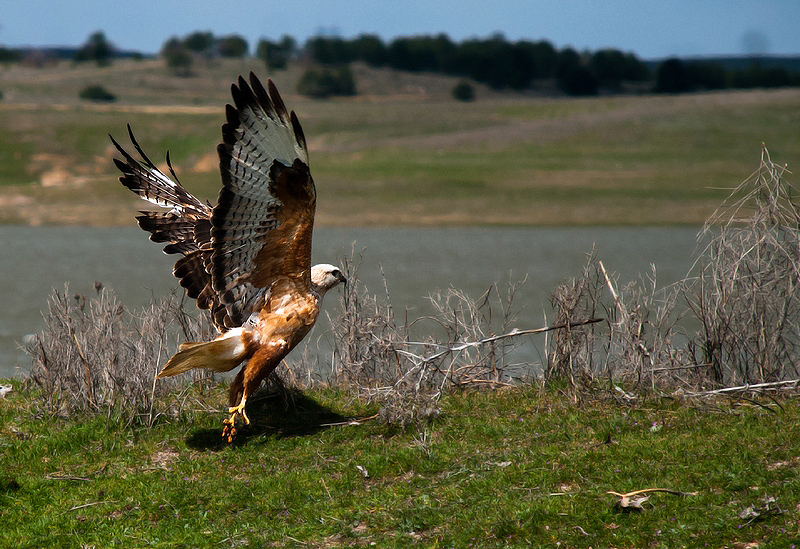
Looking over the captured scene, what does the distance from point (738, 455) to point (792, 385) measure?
7.53 feet

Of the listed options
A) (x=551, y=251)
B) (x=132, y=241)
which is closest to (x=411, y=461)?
(x=551, y=251)

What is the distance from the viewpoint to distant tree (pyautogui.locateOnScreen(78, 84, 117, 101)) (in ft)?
303

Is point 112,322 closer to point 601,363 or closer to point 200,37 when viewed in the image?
point 601,363

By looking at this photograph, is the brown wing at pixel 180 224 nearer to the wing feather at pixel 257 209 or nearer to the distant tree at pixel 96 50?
the wing feather at pixel 257 209

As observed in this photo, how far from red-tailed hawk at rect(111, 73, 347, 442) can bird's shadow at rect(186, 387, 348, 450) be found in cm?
33

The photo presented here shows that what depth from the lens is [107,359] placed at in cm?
841

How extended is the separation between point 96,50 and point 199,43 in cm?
1583

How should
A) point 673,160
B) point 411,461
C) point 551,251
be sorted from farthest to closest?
point 673,160 < point 551,251 < point 411,461

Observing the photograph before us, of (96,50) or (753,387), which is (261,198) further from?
(96,50)

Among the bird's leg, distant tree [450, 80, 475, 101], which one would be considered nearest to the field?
the bird's leg

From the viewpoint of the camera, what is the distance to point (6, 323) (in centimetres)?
2073

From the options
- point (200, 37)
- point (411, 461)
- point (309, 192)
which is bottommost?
point (411, 461)

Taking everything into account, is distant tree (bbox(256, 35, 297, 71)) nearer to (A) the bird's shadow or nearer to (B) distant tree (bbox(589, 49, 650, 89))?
(B) distant tree (bbox(589, 49, 650, 89))

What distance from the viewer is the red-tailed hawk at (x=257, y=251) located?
23.4ft
